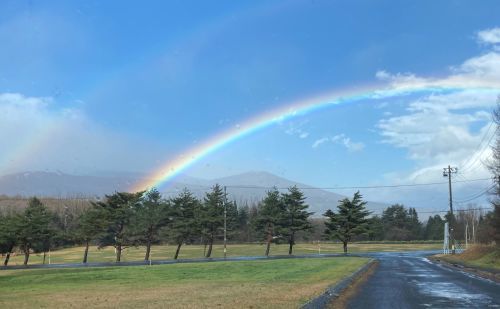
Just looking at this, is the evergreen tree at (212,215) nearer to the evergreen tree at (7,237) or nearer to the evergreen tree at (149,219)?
the evergreen tree at (149,219)

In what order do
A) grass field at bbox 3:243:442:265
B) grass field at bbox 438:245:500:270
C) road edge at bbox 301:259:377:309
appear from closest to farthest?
road edge at bbox 301:259:377:309 < grass field at bbox 438:245:500:270 < grass field at bbox 3:243:442:265

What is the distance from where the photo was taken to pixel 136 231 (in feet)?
244

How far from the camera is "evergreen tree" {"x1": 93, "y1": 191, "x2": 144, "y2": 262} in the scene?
248 ft

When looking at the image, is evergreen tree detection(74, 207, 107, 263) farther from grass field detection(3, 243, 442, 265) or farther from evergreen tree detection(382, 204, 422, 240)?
evergreen tree detection(382, 204, 422, 240)

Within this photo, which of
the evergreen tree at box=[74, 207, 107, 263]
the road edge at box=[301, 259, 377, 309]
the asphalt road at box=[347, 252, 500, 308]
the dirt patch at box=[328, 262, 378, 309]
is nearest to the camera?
the road edge at box=[301, 259, 377, 309]

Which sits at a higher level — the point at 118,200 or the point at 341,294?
the point at 118,200

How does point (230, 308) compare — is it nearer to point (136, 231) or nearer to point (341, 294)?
point (341, 294)

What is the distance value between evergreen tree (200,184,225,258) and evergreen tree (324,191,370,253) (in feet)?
58.5

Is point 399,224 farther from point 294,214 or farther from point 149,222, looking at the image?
point 149,222

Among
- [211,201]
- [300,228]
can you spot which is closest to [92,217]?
[211,201]

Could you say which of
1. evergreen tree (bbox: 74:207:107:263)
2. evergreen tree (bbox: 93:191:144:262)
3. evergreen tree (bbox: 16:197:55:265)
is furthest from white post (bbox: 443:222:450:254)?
evergreen tree (bbox: 16:197:55:265)

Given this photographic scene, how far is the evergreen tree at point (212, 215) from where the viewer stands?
8325 centimetres

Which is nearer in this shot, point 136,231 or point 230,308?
point 230,308

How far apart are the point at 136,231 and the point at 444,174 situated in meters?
50.0
